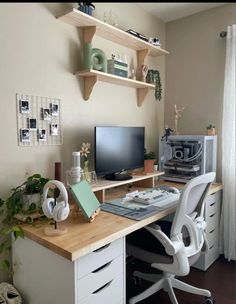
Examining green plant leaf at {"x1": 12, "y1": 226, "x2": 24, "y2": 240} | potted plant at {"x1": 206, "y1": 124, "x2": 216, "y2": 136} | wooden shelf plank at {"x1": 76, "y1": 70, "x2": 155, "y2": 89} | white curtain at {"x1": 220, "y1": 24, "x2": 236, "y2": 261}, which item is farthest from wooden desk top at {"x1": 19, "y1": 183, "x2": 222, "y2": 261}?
potted plant at {"x1": 206, "y1": 124, "x2": 216, "y2": 136}

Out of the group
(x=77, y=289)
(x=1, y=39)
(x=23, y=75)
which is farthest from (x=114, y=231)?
(x=1, y=39)

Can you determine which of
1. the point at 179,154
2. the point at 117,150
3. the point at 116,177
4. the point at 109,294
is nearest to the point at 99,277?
the point at 109,294

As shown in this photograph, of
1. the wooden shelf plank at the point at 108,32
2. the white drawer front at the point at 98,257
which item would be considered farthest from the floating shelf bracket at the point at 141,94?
the white drawer front at the point at 98,257

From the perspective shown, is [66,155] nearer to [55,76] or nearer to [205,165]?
[55,76]

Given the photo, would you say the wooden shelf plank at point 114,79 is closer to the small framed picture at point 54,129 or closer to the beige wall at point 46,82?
the beige wall at point 46,82

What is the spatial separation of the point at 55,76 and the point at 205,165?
1581mm

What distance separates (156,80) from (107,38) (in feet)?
2.38

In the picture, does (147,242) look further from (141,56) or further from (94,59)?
(141,56)

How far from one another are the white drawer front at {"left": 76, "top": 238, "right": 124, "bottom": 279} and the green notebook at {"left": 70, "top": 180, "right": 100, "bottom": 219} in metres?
0.21

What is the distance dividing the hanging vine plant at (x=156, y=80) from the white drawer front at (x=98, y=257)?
1713 millimetres

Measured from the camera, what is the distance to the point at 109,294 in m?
1.28

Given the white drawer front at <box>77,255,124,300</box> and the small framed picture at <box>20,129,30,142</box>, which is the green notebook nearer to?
the white drawer front at <box>77,255,124,300</box>

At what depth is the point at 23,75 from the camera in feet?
5.17

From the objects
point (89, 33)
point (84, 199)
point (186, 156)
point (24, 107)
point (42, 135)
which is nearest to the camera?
point (84, 199)
